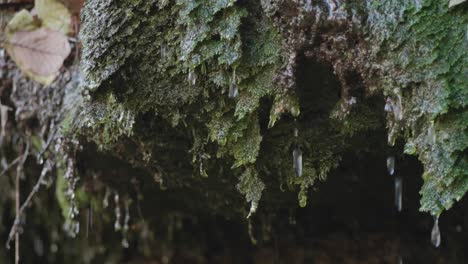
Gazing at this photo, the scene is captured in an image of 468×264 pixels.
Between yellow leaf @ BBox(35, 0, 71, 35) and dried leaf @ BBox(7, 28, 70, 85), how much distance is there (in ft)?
0.07

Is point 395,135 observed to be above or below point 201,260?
above

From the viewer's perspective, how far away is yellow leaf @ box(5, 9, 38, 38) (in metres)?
1.77

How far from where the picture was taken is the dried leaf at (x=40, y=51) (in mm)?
1752

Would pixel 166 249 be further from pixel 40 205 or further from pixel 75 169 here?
pixel 75 169

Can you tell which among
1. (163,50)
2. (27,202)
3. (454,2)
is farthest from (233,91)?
(27,202)

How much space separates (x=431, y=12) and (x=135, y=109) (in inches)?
30.6

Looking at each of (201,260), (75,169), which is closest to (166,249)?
(201,260)

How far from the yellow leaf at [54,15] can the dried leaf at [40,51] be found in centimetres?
2

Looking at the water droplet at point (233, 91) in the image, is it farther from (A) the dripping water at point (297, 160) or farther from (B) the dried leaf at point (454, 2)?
(B) the dried leaf at point (454, 2)

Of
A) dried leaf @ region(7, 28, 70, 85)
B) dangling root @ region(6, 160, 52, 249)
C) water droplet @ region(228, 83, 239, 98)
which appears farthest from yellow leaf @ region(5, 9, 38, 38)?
water droplet @ region(228, 83, 239, 98)

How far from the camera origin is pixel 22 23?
5.84ft

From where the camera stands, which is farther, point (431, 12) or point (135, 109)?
point (135, 109)

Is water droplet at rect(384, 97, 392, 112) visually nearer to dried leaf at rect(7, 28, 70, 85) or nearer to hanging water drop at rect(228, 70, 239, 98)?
hanging water drop at rect(228, 70, 239, 98)

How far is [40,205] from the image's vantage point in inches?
118
